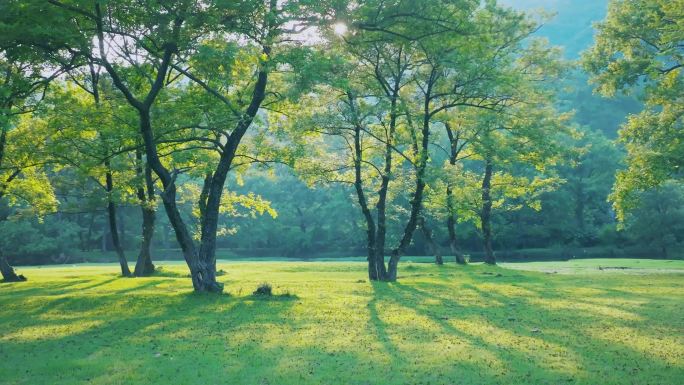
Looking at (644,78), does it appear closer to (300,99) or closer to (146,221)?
(300,99)

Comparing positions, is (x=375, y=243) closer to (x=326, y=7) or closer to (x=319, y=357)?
(x=326, y=7)

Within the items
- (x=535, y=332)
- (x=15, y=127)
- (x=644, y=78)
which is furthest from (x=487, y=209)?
(x=15, y=127)

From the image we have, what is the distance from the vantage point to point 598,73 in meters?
24.6

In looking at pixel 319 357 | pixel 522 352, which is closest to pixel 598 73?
pixel 522 352

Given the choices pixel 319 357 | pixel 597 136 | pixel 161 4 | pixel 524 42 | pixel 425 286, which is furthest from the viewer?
pixel 597 136

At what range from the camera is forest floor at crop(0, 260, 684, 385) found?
8750 millimetres

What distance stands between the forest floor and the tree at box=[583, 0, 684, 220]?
6731mm

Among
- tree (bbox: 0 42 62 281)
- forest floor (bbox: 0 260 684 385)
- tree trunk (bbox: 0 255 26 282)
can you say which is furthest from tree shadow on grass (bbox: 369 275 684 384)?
tree trunk (bbox: 0 255 26 282)

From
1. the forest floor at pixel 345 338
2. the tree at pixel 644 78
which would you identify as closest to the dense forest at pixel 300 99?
the tree at pixel 644 78

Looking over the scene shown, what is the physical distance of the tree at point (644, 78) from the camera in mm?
22609

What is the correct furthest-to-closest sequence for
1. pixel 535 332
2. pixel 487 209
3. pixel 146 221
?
pixel 487 209
pixel 146 221
pixel 535 332

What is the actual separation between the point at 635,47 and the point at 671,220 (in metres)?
41.5

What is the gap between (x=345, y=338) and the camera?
11.6 meters

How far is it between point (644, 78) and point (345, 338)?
1919 cm
